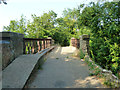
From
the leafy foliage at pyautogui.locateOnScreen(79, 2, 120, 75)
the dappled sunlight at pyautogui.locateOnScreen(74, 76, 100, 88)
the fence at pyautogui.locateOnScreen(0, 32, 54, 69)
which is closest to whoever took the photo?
the dappled sunlight at pyautogui.locateOnScreen(74, 76, 100, 88)

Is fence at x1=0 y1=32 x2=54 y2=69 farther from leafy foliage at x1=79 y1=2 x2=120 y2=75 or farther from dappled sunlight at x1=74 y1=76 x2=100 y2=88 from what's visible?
leafy foliage at x1=79 y1=2 x2=120 y2=75

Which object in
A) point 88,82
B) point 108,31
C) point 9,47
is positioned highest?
point 108,31

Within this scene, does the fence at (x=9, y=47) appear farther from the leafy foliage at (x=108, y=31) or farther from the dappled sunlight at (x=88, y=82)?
the leafy foliage at (x=108, y=31)

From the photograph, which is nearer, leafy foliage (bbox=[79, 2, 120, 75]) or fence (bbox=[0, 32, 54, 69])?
fence (bbox=[0, 32, 54, 69])

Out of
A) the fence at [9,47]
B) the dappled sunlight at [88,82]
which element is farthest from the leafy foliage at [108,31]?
the fence at [9,47]

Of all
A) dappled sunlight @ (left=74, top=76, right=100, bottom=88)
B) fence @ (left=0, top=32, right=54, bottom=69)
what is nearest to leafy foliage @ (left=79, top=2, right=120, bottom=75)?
dappled sunlight @ (left=74, top=76, right=100, bottom=88)

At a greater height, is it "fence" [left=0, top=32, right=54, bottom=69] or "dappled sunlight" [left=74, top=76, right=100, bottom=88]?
"fence" [left=0, top=32, right=54, bottom=69]

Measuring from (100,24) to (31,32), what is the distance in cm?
1654

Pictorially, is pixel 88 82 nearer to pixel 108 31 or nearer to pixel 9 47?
pixel 108 31

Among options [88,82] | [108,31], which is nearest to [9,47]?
[88,82]

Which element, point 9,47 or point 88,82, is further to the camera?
point 9,47

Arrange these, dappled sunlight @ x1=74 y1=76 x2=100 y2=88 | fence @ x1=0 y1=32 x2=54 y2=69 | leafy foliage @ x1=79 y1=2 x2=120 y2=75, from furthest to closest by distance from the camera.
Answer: leafy foliage @ x1=79 y1=2 x2=120 y2=75
fence @ x1=0 y1=32 x2=54 y2=69
dappled sunlight @ x1=74 y1=76 x2=100 y2=88

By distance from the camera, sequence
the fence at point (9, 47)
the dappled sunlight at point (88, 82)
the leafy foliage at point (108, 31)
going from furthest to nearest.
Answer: the leafy foliage at point (108, 31) → the fence at point (9, 47) → the dappled sunlight at point (88, 82)

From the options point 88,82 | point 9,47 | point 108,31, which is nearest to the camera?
point 88,82
